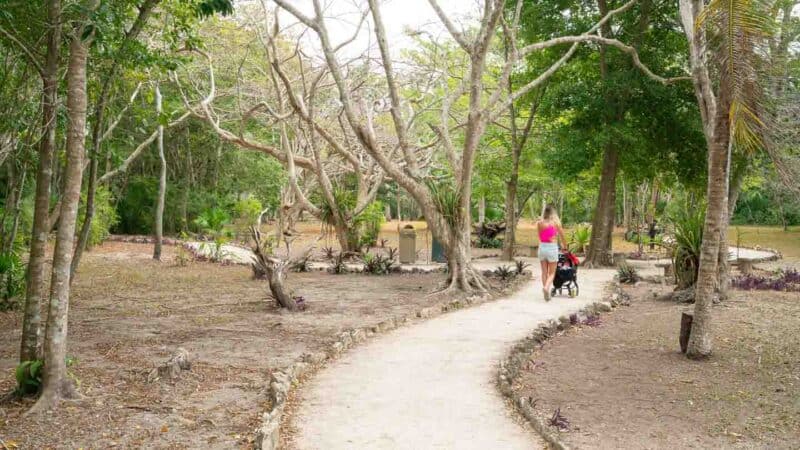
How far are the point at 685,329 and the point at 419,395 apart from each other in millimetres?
3650

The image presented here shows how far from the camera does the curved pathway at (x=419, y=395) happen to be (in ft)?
16.8

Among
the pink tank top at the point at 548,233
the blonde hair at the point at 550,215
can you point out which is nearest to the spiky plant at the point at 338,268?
the pink tank top at the point at 548,233

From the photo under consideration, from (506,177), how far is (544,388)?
17.9m

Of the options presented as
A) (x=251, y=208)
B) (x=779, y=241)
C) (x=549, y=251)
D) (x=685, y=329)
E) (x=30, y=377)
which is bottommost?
(x=30, y=377)

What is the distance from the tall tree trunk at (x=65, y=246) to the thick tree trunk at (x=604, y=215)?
14742 mm

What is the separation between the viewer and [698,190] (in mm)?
19391

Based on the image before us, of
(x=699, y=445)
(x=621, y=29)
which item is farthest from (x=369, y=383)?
(x=621, y=29)

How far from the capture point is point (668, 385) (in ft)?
23.0

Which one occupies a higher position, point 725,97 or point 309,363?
point 725,97

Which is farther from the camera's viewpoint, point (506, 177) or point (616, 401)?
point (506, 177)

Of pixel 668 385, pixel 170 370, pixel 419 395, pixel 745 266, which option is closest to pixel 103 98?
pixel 170 370

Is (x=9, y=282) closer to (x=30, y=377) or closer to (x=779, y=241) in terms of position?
(x=30, y=377)

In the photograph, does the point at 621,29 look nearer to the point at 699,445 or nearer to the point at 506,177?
the point at 506,177

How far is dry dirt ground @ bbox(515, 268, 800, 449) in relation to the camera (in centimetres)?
547
